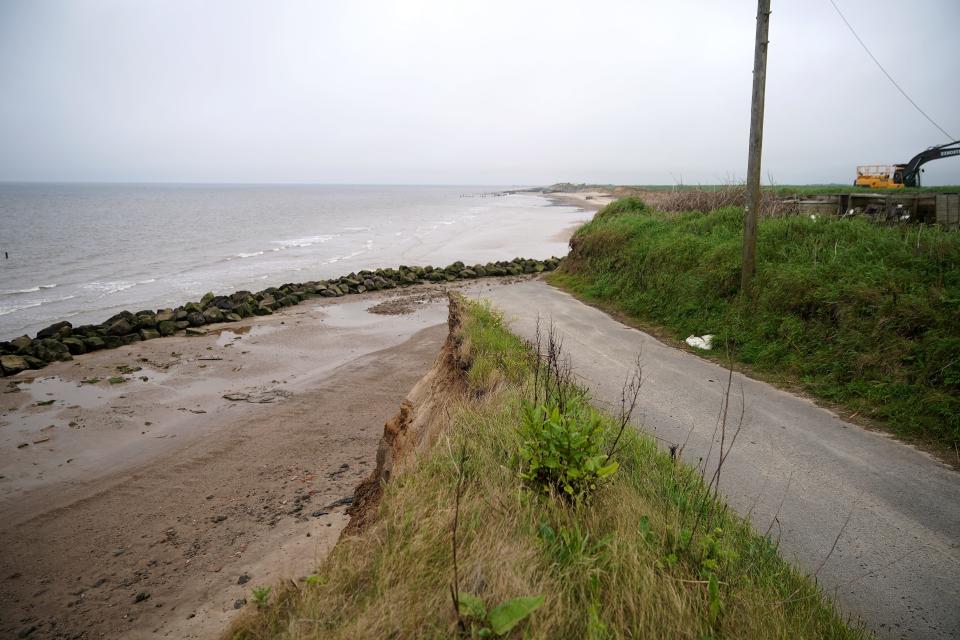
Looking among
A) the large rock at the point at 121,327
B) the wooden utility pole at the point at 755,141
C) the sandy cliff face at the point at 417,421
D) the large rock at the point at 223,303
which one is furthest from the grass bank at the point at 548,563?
the large rock at the point at 223,303

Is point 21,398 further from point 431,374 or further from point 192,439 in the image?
point 431,374

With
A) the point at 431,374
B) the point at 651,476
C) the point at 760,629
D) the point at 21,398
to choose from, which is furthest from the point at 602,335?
the point at 21,398

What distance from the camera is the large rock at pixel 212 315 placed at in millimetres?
17922

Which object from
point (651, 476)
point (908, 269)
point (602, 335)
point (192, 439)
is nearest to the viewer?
point (651, 476)

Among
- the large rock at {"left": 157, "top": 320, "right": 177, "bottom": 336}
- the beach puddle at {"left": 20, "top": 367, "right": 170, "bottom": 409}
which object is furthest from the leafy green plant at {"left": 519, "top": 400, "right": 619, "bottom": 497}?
the large rock at {"left": 157, "top": 320, "right": 177, "bottom": 336}

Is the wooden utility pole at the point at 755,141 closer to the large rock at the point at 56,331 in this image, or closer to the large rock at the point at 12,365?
the large rock at the point at 12,365

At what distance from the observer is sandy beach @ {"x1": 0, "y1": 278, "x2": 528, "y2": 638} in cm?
569

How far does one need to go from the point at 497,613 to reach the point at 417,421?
437 centimetres

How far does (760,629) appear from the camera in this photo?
2553mm

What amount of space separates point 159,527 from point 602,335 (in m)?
7.95

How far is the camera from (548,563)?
110 inches

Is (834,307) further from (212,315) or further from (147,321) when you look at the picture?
(147,321)

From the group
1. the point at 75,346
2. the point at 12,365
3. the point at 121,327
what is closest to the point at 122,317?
the point at 121,327

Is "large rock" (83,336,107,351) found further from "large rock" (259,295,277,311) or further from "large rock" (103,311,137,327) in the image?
"large rock" (259,295,277,311)
